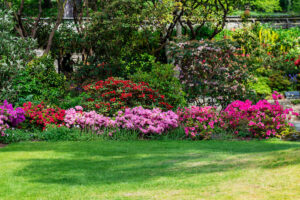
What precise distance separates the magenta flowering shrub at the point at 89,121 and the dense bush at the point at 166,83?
203 centimetres

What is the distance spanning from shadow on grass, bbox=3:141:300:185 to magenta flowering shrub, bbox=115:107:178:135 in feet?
1.89

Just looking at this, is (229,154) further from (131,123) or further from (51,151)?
(51,151)

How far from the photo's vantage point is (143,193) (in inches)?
205

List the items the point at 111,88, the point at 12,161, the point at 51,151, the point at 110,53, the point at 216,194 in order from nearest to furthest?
1. the point at 216,194
2. the point at 12,161
3. the point at 51,151
4. the point at 111,88
5. the point at 110,53

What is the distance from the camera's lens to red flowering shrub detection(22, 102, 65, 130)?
34.4 ft

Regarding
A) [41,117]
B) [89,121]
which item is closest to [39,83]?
[41,117]

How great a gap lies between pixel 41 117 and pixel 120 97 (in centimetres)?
211

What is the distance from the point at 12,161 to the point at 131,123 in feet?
10.8

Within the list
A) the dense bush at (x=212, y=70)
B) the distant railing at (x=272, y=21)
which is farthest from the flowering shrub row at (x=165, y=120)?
the distant railing at (x=272, y=21)

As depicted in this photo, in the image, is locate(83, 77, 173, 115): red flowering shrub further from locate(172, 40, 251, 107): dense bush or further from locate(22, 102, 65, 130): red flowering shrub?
locate(172, 40, 251, 107): dense bush

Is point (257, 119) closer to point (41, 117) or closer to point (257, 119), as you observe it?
point (257, 119)

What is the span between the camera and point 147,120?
33.0ft

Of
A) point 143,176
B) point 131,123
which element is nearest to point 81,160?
point 143,176

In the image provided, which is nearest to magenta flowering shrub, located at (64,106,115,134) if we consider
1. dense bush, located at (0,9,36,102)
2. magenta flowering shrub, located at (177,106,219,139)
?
magenta flowering shrub, located at (177,106,219,139)
